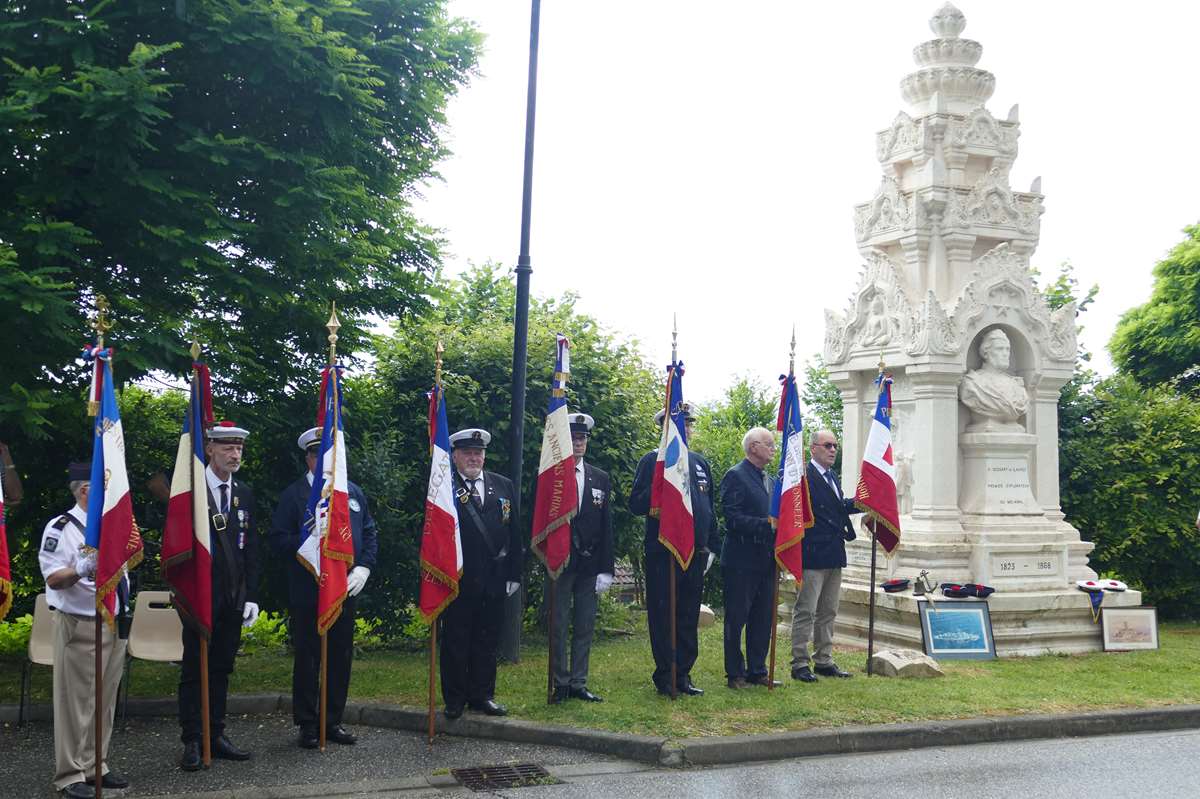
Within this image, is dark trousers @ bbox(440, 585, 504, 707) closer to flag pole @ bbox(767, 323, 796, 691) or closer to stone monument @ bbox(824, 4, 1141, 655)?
flag pole @ bbox(767, 323, 796, 691)

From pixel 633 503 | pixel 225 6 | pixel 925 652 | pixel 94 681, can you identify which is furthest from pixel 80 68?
pixel 925 652

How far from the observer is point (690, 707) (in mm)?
8391

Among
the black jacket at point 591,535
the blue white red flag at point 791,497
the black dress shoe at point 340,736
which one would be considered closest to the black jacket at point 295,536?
the black dress shoe at point 340,736

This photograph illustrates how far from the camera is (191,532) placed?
6.87 metres

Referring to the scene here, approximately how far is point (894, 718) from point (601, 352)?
5434 mm

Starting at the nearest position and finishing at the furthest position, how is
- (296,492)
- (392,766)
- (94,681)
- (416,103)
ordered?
(94,681), (392,766), (296,492), (416,103)

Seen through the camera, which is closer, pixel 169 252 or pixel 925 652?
pixel 169 252

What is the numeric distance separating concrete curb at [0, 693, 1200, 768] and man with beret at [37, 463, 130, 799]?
1868 millimetres

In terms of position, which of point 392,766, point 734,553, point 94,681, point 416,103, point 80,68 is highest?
point 416,103

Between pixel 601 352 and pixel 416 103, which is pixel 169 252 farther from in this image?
pixel 601 352

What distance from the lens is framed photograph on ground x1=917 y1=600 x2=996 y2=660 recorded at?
11.0 m

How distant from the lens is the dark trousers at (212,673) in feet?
23.3

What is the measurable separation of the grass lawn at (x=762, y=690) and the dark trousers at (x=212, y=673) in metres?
1.41

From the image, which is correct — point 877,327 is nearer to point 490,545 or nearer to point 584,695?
point 584,695
